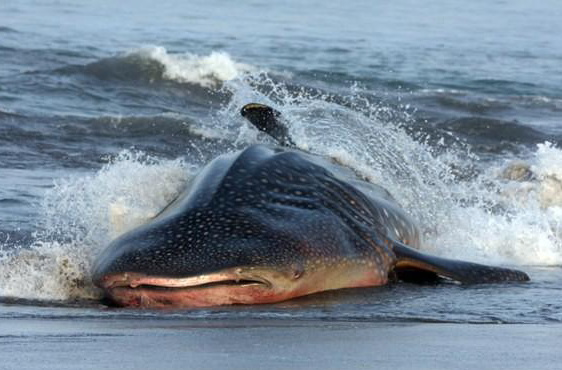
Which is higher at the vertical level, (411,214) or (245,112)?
(245,112)

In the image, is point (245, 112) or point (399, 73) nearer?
point (245, 112)

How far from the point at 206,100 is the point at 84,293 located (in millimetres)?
15650

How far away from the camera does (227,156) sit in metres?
9.77

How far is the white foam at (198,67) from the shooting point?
25781mm

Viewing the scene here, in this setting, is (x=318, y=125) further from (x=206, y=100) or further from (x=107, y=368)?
(x=206, y=100)

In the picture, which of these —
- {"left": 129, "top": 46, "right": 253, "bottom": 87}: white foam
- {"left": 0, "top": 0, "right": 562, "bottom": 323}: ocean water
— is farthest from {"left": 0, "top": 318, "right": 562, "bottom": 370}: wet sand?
{"left": 129, "top": 46, "right": 253, "bottom": 87}: white foam

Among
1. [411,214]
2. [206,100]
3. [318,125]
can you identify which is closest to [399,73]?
[206,100]

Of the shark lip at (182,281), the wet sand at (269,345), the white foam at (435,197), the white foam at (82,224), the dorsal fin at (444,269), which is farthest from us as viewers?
the white foam at (435,197)

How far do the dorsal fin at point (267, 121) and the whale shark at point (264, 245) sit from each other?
3.90 ft

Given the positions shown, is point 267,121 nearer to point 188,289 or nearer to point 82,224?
point 82,224

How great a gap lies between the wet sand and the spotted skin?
1.53ft

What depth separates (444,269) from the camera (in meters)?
9.20

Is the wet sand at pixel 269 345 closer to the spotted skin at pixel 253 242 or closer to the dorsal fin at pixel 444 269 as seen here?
the spotted skin at pixel 253 242

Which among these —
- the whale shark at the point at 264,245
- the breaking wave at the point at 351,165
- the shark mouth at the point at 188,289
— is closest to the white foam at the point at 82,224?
the breaking wave at the point at 351,165
